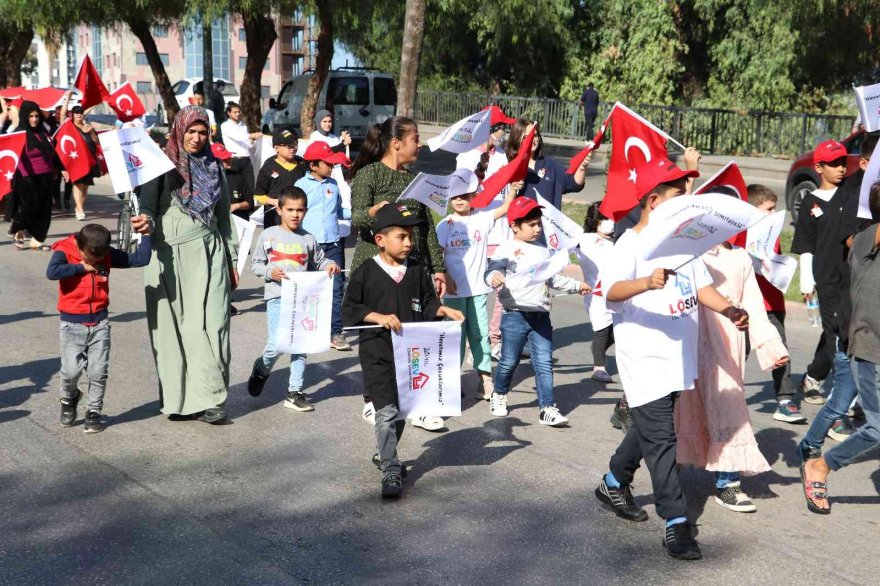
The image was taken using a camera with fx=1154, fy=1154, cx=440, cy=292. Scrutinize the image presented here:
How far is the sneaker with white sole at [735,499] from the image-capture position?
5.75m

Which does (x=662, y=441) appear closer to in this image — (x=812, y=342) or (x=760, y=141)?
(x=812, y=342)

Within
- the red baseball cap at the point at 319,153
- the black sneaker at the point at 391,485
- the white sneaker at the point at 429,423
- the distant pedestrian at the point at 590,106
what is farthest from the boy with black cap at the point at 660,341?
the distant pedestrian at the point at 590,106

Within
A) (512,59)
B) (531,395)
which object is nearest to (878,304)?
(531,395)

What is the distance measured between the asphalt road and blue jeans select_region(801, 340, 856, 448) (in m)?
0.32

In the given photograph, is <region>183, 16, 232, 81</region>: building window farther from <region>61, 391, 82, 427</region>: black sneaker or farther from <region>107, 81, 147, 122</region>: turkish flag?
<region>61, 391, 82, 427</region>: black sneaker

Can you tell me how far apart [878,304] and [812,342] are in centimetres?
509

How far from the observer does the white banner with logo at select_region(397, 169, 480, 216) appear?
269 inches

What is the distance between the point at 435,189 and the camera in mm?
7023

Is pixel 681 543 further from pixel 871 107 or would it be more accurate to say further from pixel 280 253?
pixel 871 107

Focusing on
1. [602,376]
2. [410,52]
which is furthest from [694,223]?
[410,52]

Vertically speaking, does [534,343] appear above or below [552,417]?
above

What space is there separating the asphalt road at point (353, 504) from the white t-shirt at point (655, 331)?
0.77 meters

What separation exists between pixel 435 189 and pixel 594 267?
1147mm

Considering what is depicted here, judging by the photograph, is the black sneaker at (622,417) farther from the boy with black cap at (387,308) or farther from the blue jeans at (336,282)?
the blue jeans at (336,282)
